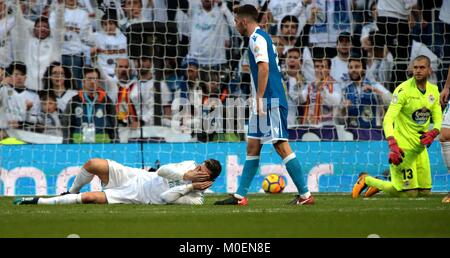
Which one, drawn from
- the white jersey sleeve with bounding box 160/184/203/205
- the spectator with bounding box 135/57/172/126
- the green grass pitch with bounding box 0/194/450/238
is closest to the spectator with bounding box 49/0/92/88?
the spectator with bounding box 135/57/172/126

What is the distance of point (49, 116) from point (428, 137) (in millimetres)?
6631

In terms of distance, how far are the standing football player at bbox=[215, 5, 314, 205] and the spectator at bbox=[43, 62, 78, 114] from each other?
233 inches

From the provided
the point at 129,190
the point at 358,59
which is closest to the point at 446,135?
the point at 129,190

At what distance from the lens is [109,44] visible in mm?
16359

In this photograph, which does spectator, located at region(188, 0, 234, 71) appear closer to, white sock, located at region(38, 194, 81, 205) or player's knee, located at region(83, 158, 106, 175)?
player's knee, located at region(83, 158, 106, 175)

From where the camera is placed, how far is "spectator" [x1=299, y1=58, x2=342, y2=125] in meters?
15.7

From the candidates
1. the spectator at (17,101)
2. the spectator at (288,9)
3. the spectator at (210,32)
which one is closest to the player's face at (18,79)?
the spectator at (17,101)

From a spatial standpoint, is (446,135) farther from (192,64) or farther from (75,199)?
(192,64)

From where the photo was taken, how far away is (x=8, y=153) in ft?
45.9

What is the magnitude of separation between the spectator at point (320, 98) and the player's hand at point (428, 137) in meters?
3.73
